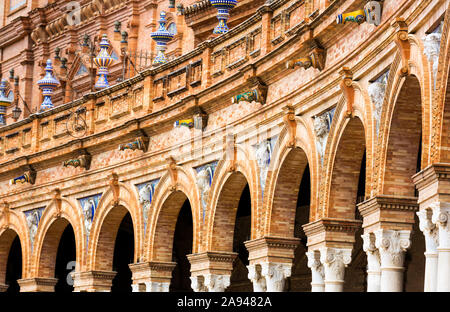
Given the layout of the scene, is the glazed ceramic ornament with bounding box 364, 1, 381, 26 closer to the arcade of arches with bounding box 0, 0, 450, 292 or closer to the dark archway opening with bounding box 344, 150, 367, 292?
the arcade of arches with bounding box 0, 0, 450, 292

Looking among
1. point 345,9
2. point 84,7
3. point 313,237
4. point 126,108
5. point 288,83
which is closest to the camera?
point 345,9

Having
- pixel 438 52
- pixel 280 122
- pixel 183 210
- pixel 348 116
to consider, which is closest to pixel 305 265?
pixel 183 210

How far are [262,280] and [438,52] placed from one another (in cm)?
843

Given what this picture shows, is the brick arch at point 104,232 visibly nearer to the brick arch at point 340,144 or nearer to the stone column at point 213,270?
the stone column at point 213,270

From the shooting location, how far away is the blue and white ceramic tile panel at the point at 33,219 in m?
33.2

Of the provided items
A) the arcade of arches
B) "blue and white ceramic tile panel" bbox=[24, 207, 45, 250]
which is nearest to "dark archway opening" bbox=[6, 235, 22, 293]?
the arcade of arches

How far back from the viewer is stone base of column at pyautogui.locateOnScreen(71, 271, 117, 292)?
99.1 ft

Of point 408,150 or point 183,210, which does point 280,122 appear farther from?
point 183,210

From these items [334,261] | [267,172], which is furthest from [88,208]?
[334,261]

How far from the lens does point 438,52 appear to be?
16109mm

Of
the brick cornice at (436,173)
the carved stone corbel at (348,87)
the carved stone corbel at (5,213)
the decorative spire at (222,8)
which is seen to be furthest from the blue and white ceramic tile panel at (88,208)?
the brick cornice at (436,173)

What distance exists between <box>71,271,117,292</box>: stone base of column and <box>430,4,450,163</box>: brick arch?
15554 millimetres

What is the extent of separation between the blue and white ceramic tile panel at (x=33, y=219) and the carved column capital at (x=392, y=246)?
646 inches

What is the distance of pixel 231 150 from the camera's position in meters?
24.9
